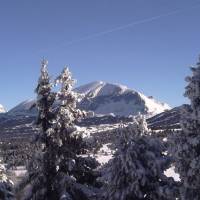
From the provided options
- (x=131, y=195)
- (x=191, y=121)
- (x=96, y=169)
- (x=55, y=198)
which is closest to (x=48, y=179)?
(x=55, y=198)

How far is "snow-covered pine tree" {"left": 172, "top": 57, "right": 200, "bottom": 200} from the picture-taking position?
88.8 ft

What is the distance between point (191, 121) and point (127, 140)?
4.10 metres

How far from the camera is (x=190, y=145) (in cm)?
2728

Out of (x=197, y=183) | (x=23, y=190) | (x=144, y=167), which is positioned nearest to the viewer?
(x=197, y=183)

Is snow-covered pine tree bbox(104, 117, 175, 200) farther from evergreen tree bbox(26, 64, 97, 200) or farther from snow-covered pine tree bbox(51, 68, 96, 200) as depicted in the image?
evergreen tree bbox(26, 64, 97, 200)

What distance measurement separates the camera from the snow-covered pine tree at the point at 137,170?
28375 mm

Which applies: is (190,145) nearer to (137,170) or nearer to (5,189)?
(137,170)

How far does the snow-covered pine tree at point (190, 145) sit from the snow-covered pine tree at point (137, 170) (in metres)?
1.26

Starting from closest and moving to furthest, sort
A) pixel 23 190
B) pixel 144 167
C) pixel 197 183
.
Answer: pixel 197 183 < pixel 144 167 < pixel 23 190

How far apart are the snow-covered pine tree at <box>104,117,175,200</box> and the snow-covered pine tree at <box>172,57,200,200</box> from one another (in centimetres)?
126

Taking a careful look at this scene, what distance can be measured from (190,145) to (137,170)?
3374 millimetres

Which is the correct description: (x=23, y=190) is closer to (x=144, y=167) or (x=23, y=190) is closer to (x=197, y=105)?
(x=144, y=167)

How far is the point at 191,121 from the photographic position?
27641 millimetres

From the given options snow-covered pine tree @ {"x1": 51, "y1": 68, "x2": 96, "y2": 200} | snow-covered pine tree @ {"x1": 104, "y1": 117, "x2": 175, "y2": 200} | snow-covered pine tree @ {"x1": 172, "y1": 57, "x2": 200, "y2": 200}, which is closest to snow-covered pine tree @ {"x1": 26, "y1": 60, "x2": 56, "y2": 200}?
snow-covered pine tree @ {"x1": 51, "y1": 68, "x2": 96, "y2": 200}
